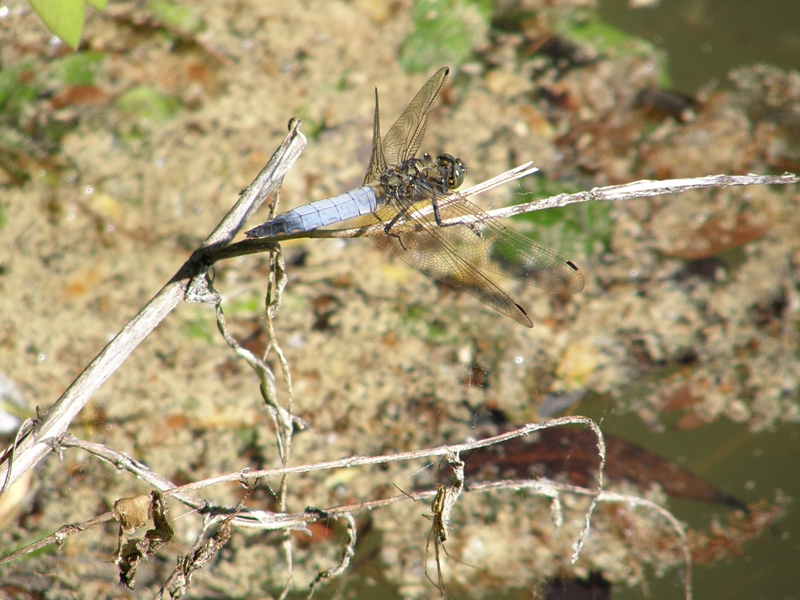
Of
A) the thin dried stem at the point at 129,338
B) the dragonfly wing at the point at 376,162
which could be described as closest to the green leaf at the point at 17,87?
the dragonfly wing at the point at 376,162

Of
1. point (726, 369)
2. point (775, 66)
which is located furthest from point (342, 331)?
point (775, 66)

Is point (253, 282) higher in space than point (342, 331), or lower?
higher

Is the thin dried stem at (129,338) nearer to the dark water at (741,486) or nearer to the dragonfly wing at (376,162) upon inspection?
the dragonfly wing at (376,162)

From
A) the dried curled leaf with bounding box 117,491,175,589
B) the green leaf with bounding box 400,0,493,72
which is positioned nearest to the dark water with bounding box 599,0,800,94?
the green leaf with bounding box 400,0,493,72

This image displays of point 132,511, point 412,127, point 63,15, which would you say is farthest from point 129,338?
→ point 412,127

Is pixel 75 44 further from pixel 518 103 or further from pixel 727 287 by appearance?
pixel 727 287

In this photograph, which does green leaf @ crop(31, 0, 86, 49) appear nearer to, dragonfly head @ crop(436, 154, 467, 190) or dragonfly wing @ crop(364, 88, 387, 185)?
dragonfly wing @ crop(364, 88, 387, 185)

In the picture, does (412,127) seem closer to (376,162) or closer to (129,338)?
(376,162)
